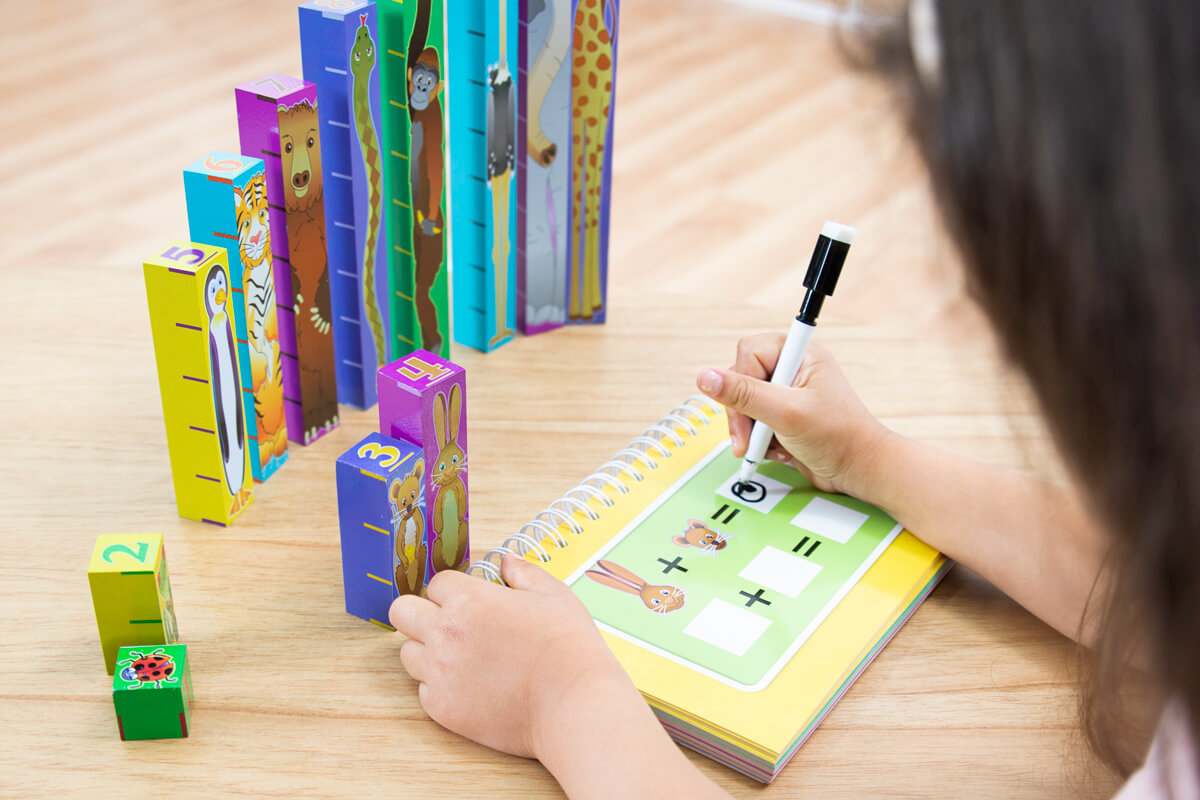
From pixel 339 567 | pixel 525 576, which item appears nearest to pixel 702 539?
pixel 525 576

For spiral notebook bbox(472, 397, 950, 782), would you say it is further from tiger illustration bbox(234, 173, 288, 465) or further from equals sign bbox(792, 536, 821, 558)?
tiger illustration bbox(234, 173, 288, 465)

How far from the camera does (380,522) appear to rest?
0.66 meters

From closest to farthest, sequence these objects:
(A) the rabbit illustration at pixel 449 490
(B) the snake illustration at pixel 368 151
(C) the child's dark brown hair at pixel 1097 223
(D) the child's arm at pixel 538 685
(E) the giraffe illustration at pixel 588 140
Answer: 1. (C) the child's dark brown hair at pixel 1097 223
2. (D) the child's arm at pixel 538 685
3. (A) the rabbit illustration at pixel 449 490
4. (B) the snake illustration at pixel 368 151
5. (E) the giraffe illustration at pixel 588 140

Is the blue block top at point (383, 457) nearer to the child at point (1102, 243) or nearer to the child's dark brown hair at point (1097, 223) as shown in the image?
the child at point (1102, 243)

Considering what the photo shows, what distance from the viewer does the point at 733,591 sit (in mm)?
707

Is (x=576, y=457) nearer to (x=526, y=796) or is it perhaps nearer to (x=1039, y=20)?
(x=526, y=796)

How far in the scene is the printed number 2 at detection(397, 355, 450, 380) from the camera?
2.20 feet

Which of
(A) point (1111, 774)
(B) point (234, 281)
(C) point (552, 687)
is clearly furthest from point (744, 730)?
(B) point (234, 281)

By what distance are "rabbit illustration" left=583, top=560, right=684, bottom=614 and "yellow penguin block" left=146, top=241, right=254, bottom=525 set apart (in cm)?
25

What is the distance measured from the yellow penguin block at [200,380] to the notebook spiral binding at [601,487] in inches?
7.1

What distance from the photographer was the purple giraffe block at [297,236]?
2.51 ft

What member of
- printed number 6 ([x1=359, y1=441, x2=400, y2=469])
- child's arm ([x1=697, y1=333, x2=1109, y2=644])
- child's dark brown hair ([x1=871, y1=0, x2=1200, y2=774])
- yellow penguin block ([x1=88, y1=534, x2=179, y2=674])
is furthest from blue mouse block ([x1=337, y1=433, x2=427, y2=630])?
child's dark brown hair ([x1=871, y1=0, x2=1200, y2=774])

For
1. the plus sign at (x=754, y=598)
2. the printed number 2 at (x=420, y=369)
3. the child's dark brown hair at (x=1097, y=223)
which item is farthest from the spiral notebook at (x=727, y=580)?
the child's dark brown hair at (x=1097, y=223)

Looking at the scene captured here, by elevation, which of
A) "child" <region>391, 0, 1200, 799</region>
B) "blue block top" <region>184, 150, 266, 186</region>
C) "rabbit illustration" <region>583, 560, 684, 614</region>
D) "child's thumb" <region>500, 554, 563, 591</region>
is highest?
"child" <region>391, 0, 1200, 799</region>
